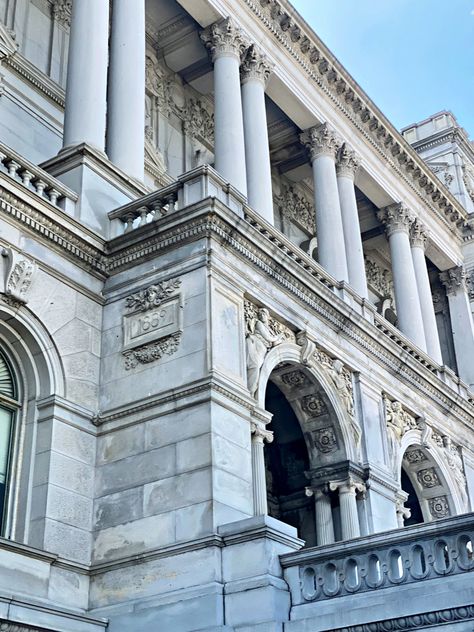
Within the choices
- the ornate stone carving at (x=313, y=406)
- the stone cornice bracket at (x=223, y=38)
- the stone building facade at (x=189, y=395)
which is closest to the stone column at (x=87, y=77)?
the stone building facade at (x=189, y=395)

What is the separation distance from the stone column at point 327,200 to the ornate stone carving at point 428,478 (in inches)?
273

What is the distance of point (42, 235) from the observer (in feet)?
59.9

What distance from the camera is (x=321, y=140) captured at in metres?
33.7

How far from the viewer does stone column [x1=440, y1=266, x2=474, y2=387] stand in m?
39.8

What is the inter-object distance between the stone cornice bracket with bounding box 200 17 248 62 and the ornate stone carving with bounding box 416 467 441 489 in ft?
45.0

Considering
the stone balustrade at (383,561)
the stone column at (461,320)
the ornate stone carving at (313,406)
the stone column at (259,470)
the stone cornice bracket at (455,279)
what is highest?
the stone cornice bracket at (455,279)

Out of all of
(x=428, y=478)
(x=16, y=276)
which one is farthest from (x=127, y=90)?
(x=428, y=478)

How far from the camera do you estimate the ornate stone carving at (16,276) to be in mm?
17297

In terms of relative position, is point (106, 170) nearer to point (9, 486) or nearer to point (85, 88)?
point (85, 88)

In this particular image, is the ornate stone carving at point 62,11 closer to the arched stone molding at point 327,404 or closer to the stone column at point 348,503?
the arched stone molding at point 327,404

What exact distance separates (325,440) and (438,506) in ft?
19.0

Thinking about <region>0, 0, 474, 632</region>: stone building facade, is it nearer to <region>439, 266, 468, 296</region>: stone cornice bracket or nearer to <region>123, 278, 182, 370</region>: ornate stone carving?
<region>123, 278, 182, 370</region>: ornate stone carving

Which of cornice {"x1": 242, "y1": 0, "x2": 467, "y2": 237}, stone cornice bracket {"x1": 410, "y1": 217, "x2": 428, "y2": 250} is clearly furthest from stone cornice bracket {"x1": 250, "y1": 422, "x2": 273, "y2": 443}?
stone cornice bracket {"x1": 410, "y1": 217, "x2": 428, "y2": 250}

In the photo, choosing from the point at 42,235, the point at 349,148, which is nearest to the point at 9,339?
the point at 42,235
